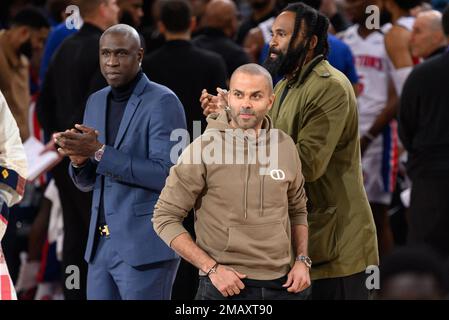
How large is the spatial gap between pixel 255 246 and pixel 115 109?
1163 millimetres

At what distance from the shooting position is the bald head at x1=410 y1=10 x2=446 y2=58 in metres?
7.46

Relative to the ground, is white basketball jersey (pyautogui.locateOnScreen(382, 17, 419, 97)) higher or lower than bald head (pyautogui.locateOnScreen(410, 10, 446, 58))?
lower

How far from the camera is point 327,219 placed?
15.2 ft

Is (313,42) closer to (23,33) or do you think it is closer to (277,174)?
(277,174)

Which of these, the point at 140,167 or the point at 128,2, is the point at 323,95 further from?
the point at 128,2

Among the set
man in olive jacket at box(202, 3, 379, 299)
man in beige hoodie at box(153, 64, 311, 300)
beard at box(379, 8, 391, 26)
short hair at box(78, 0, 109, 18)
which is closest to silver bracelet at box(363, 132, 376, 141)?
beard at box(379, 8, 391, 26)

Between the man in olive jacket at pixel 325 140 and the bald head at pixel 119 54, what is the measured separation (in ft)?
1.42

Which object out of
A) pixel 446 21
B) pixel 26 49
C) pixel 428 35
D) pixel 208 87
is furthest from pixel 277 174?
pixel 26 49

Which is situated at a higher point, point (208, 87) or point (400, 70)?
point (208, 87)

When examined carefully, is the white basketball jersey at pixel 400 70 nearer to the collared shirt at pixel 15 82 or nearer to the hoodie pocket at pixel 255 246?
the collared shirt at pixel 15 82

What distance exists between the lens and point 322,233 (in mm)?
4625

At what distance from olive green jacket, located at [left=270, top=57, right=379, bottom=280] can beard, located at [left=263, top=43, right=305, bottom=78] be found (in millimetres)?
57

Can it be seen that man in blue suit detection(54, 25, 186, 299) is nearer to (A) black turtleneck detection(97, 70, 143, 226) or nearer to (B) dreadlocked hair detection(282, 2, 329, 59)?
(A) black turtleneck detection(97, 70, 143, 226)
